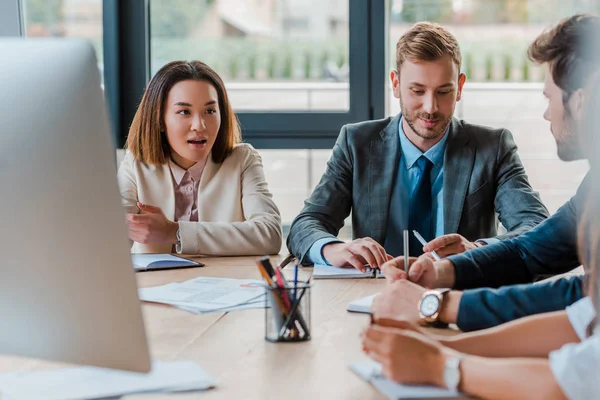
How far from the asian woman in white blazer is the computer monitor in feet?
5.19

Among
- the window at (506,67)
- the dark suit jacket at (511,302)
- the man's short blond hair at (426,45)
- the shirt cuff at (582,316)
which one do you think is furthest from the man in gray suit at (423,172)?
the shirt cuff at (582,316)

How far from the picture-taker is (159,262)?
215cm

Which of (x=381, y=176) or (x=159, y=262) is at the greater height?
(x=381, y=176)

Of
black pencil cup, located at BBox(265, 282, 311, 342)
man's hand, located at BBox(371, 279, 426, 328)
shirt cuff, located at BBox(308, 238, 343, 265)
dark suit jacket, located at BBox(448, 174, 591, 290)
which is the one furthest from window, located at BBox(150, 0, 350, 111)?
black pencil cup, located at BBox(265, 282, 311, 342)

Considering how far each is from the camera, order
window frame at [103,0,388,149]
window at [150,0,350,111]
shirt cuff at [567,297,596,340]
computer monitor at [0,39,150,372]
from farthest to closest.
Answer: window at [150,0,350,111] < window frame at [103,0,388,149] < shirt cuff at [567,297,596,340] < computer monitor at [0,39,150,372]

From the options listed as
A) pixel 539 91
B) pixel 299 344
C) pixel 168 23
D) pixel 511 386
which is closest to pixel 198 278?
pixel 299 344

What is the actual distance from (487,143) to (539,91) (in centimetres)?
115

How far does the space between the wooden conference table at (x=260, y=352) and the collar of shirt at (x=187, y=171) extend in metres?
0.96

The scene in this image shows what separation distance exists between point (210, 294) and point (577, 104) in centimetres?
85

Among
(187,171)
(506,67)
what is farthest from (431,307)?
(506,67)

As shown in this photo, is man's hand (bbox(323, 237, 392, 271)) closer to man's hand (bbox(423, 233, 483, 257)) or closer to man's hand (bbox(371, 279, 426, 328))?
man's hand (bbox(423, 233, 483, 257))

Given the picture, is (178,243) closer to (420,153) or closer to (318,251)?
(318,251)

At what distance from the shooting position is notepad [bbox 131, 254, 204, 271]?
2111 mm

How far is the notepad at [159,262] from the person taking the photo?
2.11m
